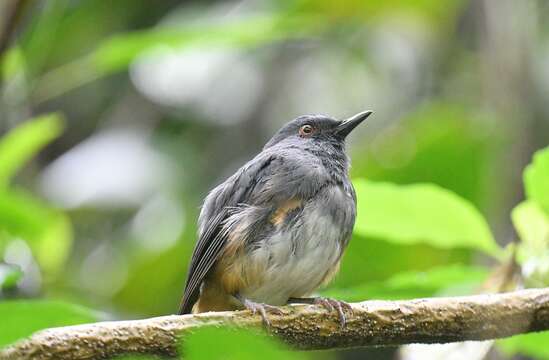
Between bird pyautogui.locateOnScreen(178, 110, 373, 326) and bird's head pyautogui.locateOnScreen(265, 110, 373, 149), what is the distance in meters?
0.54

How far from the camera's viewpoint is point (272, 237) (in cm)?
382

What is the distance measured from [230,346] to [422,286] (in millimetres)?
1840

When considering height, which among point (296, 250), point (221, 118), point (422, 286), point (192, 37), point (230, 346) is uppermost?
point (192, 37)

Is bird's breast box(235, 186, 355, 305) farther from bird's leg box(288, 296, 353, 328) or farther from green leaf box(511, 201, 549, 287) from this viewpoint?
green leaf box(511, 201, 549, 287)

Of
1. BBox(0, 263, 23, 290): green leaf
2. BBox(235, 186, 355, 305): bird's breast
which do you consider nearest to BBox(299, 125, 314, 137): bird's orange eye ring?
BBox(235, 186, 355, 305): bird's breast

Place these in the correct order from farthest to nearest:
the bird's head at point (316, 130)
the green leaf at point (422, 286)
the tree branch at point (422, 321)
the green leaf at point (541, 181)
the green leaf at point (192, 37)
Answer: the bird's head at point (316, 130) → the green leaf at point (192, 37) → the green leaf at point (422, 286) → the green leaf at point (541, 181) → the tree branch at point (422, 321)

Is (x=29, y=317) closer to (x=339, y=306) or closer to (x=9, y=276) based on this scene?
(x=9, y=276)

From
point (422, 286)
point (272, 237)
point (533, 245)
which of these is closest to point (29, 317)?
point (422, 286)

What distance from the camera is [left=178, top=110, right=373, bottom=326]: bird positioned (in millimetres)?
3824

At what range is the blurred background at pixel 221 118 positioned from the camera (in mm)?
3756

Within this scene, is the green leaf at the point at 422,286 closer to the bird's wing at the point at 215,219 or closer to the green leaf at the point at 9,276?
the green leaf at the point at 9,276

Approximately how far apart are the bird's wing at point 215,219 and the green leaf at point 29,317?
2.32 meters

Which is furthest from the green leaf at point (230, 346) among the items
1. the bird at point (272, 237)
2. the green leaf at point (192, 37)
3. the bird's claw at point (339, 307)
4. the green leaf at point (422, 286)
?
the bird at point (272, 237)

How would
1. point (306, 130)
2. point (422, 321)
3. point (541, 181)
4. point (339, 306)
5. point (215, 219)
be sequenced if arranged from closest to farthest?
point (422, 321)
point (541, 181)
point (339, 306)
point (215, 219)
point (306, 130)
